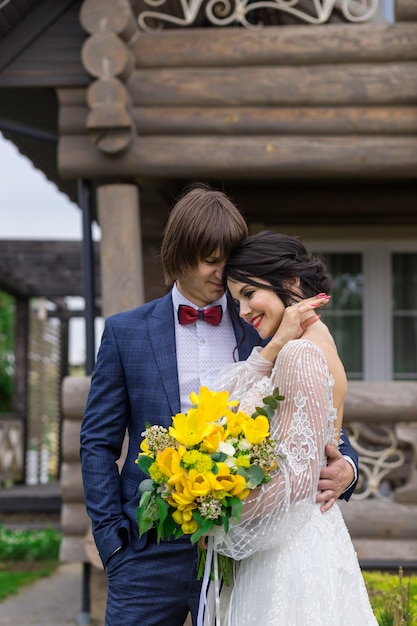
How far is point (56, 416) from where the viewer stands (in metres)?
16.5

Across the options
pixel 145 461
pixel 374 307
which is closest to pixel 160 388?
pixel 145 461

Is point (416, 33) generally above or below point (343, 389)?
above

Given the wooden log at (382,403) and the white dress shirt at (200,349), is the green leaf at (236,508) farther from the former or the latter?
the wooden log at (382,403)

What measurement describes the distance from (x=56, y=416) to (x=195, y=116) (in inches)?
442

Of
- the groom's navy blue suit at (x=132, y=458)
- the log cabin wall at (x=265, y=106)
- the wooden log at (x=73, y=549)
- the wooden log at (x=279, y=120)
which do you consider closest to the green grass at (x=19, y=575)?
the wooden log at (x=73, y=549)

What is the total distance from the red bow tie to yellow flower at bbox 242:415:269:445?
695 millimetres

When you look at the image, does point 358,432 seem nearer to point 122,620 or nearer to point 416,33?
point 416,33

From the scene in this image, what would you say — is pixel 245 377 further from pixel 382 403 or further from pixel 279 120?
pixel 279 120

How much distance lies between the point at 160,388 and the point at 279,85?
356 centimetres

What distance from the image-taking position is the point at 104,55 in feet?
18.9

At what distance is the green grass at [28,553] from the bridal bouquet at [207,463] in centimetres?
622

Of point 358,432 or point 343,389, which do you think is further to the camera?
point 358,432

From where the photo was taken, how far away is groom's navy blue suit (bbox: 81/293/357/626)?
9.31ft

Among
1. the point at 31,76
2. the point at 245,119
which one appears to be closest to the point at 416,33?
the point at 245,119
